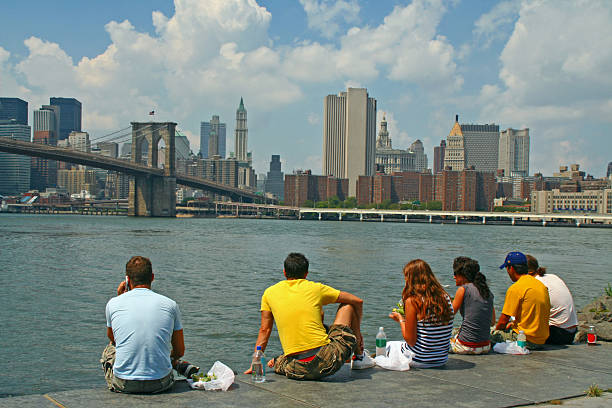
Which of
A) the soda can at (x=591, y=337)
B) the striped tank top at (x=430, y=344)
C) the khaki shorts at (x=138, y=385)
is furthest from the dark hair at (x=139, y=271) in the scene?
the soda can at (x=591, y=337)

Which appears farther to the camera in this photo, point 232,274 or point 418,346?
point 232,274

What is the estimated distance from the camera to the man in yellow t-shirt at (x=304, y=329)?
18.3ft

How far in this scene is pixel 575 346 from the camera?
7410 mm

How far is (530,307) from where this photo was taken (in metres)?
6.98

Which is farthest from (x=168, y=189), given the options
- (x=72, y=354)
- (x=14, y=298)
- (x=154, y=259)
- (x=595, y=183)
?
(x=595, y=183)

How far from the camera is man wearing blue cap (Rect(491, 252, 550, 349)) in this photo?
6.95 metres

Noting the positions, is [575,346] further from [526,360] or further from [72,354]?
[72,354]

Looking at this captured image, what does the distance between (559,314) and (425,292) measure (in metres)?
2.40

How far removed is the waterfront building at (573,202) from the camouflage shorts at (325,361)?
177271mm

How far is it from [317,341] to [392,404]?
0.94 metres

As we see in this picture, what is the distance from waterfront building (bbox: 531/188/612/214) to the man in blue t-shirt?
178244 millimetres

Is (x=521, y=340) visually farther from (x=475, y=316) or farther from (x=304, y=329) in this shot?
(x=304, y=329)

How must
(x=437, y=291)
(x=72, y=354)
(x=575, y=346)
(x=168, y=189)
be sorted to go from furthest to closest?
(x=168, y=189) < (x=72, y=354) < (x=575, y=346) < (x=437, y=291)

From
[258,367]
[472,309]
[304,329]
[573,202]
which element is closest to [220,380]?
→ [258,367]
